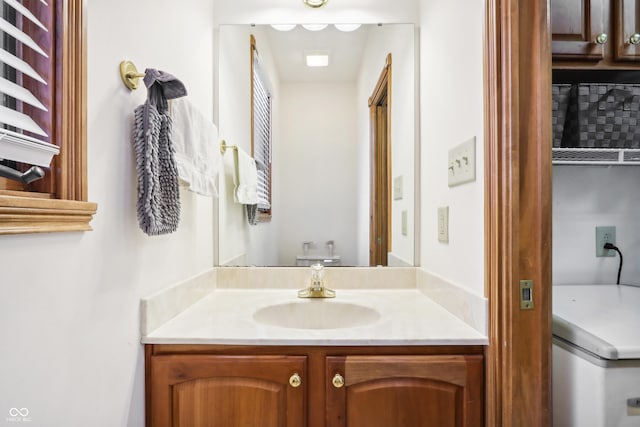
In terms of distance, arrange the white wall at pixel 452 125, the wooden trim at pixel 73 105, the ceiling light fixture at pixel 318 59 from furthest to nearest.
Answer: the ceiling light fixture at pixel 318 59, the white wall at pixel 452 125, the wooden trim at pixel 73 105

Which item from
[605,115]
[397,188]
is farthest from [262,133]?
[605,115]

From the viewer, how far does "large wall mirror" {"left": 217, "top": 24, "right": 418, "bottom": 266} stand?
1.50m

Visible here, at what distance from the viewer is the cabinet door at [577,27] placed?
1.07 metres

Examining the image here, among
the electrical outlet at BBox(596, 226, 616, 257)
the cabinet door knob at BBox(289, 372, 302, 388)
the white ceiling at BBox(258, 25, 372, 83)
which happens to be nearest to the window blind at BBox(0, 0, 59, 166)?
the cabinet door knob at BBox(289, 372, 302, 388)

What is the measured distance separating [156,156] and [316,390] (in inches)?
29.6

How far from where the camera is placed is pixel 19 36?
0.53m

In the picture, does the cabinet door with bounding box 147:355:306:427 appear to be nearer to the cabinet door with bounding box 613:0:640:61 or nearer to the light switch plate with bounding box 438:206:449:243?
the light switch plate with bounding box 438:206:449:243

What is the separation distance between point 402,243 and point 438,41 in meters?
0.83

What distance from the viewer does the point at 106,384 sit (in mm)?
752

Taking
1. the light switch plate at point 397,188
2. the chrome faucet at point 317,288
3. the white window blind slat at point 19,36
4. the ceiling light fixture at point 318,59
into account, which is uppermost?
the ceiling light fixture at point 318,59

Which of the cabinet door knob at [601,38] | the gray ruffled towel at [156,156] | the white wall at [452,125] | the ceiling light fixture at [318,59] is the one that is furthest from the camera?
the ceiling light fixture at [318,59]

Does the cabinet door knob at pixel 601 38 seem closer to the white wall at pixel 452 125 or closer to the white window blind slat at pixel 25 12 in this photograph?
the white wall at pixel 452 125

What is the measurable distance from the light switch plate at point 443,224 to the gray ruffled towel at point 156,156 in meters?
0.88

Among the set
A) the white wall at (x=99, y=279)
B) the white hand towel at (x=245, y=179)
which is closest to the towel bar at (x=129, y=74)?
the white wall at (x=99, y=279)
